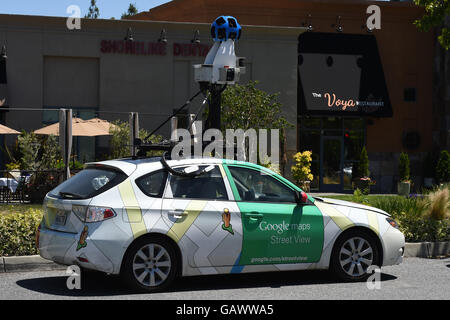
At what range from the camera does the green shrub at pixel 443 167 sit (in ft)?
99.8

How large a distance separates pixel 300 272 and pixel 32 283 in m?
3.67

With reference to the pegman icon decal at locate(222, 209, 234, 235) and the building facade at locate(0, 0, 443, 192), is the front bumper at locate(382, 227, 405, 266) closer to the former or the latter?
the pegman icon decal at locate(222, 209, 234, 235)

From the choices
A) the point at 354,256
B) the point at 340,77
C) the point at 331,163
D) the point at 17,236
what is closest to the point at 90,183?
the point at 17,236

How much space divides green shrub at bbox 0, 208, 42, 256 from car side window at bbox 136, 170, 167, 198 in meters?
2.65

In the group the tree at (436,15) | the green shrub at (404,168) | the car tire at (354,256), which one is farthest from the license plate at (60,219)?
the green shrub at (404,168)

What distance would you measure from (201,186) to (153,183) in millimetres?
611

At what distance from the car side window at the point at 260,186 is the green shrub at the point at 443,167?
2250 cm

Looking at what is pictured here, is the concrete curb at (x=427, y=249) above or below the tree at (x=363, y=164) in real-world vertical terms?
below

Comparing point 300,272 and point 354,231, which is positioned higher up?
point 354,231

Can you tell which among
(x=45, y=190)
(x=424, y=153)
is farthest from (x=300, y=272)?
(x=424, y=153)

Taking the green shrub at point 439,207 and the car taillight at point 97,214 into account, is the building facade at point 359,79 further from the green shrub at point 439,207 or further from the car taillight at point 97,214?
the car taillight at point 97,214

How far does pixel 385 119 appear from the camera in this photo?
31609 millimetres

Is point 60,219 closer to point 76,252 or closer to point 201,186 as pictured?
point 76,252
